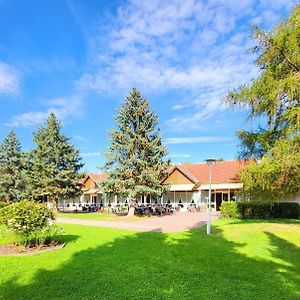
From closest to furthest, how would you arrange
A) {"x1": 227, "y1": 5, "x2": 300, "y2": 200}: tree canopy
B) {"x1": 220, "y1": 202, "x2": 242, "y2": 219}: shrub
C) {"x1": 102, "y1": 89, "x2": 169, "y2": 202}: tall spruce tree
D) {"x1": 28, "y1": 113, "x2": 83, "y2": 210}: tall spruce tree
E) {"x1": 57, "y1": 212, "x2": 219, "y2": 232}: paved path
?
{"x1": 227, "y1": 5, "x2": 300, "y2": 200}: tree canopy
{"x1": 57, "y1": 212, "x2": 219, "y2": 232}: paved path
{"x1": 220, "y1": 202, "x2": 242, "y2": 219}: shrub
{"x1": 102, "y1": 89, "x2": 169, "y2": 202}: tall spruce tree
{"x1": 28, "y1": 113, "x2": 83, "y2": 210}: tall spruce tree

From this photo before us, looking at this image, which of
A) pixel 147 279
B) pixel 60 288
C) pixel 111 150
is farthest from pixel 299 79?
pixel 111 150

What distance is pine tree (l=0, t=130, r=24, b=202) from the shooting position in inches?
1742

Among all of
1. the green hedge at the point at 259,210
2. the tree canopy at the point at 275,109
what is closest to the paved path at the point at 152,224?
the green hedge at the point at 259,210

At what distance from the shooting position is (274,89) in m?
15.9

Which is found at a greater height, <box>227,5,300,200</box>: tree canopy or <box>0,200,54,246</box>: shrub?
<box>227,5,300,200</box>: tree canopy

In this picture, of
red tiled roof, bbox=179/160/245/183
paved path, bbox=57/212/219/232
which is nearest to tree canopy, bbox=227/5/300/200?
paved path, bbox=57/212/219/232

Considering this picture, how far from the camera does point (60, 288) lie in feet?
24.1

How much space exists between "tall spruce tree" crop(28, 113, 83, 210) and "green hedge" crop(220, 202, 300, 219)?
19.4 metres

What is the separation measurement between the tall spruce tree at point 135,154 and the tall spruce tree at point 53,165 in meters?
9.10

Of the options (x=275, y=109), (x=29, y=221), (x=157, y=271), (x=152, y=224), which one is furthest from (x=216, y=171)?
(x=157, y=271)

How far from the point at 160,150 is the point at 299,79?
1777cm

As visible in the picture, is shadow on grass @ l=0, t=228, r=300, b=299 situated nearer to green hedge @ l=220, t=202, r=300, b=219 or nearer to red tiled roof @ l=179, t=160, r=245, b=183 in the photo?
green hedge @ l=220, t=202, r=300, b=219

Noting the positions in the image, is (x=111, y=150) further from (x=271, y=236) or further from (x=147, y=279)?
(x=147, y=279)

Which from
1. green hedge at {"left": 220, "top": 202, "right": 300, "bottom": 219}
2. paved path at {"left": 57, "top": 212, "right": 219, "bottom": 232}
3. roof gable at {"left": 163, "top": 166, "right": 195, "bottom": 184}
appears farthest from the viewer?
roof gable at {"left": 163, "top": 166, "right": 195, "bottom": 184}
